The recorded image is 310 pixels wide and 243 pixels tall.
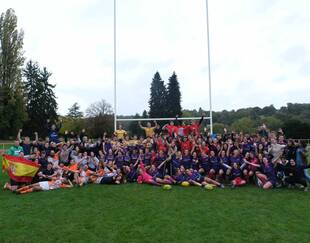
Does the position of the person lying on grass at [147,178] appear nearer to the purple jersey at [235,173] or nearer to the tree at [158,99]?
the purple jersey at [235,173]

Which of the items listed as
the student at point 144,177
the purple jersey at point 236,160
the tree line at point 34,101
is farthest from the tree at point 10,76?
the purple jersey at point 236,160

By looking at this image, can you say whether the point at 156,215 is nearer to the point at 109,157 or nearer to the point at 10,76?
the point at 109,157

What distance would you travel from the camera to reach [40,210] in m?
6.43

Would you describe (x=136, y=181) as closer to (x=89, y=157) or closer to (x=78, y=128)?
(x=89, y=157)

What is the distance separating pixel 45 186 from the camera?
8.60 m

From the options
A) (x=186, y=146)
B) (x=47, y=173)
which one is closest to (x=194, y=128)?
(x=186, y=146)

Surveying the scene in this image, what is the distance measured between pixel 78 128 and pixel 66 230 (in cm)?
4785

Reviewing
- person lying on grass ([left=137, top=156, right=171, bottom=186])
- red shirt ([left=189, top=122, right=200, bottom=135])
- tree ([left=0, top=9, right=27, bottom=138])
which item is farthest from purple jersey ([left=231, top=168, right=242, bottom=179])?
tree ([left=0, top=9, right=27, bottom=138])

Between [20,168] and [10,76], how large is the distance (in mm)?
31136

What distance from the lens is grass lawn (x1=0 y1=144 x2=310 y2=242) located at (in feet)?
16.0

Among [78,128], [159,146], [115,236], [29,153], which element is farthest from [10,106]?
[115,236]

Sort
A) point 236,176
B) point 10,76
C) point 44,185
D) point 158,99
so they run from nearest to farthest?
point 44,185, point 236,176, point 158,99, point 10,76

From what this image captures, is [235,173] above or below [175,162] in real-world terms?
below

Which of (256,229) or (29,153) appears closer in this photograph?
(256,229)
